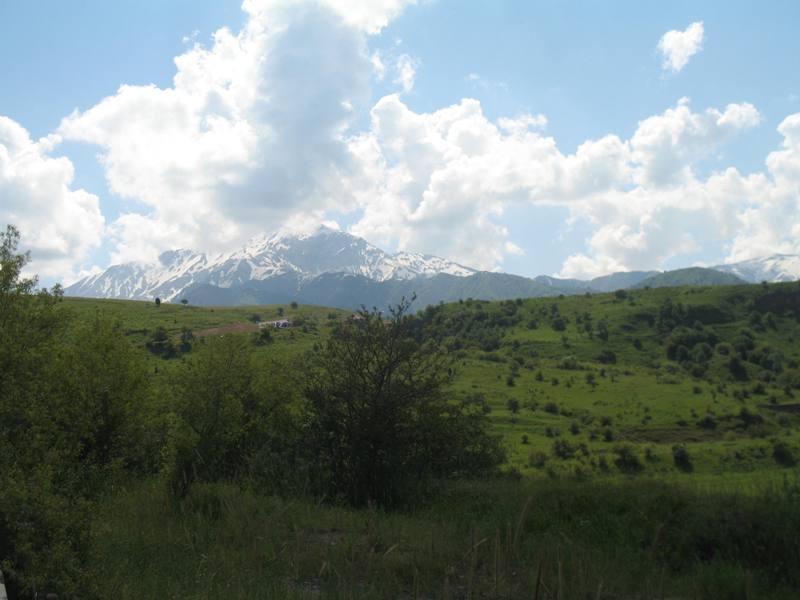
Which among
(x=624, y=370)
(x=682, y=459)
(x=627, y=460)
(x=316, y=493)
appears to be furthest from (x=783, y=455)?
(x=316, y=493)

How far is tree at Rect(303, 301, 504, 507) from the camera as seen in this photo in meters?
14.9

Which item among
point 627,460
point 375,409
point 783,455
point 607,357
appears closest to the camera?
point 375,409

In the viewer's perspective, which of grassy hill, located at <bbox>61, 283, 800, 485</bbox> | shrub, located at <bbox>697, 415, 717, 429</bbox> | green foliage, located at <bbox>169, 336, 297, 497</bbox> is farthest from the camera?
shrub, located at <bbox>697, 415, 717, 429</bbox>

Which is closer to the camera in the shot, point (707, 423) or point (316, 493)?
point (316, 493)

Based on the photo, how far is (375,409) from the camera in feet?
49.8

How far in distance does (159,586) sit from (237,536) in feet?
7.81

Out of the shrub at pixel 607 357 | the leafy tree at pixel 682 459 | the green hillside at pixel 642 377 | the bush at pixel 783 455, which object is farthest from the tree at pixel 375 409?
the shrub at pixel 607 357

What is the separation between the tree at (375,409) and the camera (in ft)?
49.0

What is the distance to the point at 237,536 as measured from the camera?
981 centimetres

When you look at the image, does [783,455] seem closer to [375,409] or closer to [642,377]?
[642,377]

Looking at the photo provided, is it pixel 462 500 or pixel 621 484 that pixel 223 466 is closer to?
pixel 462 500

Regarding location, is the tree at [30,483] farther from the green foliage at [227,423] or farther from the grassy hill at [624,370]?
the grassy hill at [624,370]

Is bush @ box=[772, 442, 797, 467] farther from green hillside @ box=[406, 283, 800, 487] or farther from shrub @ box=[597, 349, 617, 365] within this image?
shrub @ box=[597, 349, 617, 365]

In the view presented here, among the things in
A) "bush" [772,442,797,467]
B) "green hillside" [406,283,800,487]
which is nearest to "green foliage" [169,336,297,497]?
"green hillside" [406,283,800,487]
